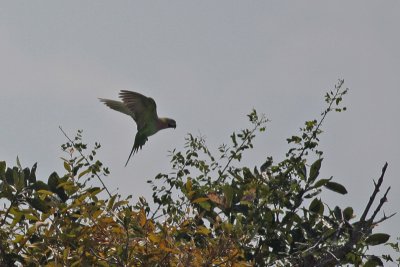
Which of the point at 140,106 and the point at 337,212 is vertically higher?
the point at 140,106

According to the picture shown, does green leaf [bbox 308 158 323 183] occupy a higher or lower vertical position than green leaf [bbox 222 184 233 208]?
higher

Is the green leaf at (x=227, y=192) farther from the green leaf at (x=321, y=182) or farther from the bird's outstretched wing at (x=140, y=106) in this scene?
the bird's outstretched wing at (x=140, y=106)

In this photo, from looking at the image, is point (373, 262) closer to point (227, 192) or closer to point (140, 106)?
point (227, 192)

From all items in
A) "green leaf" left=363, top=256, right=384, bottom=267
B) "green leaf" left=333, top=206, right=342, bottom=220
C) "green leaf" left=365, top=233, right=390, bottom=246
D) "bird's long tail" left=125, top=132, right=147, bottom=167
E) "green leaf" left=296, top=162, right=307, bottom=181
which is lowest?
"green leaf" left=363, top=256, right=384, bottom=267

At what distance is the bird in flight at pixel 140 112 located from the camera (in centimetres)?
1077

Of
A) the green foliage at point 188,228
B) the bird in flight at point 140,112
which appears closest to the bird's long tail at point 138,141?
the bird in flight at point 140,112

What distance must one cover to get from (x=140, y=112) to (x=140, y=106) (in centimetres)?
8

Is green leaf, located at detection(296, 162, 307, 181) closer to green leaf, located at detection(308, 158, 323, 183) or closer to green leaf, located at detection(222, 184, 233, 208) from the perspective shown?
green leaf, located at detection(308, 158, 323, 183)

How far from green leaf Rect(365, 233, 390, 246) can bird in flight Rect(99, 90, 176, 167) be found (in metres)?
5.49

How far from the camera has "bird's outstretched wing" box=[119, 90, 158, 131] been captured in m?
10.7

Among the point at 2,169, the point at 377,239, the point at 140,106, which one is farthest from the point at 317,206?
the point at 140,106

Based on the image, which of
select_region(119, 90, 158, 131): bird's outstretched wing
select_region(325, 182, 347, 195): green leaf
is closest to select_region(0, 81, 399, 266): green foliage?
select_region(325, 182, 347, 195): green leaf

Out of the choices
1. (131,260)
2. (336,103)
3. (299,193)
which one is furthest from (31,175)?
(336,103)

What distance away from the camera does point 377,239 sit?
552 cm
